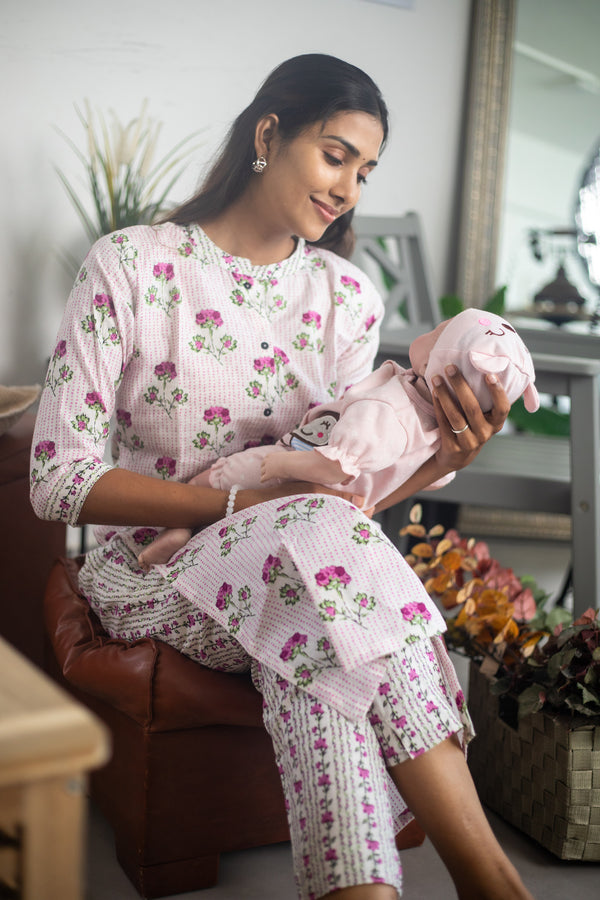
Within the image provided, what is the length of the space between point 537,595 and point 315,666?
103 cm

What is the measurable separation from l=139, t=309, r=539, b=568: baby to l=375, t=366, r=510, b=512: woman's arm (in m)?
0.02

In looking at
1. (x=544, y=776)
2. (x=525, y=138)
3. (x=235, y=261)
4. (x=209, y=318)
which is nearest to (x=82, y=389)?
(x=209, y=318)

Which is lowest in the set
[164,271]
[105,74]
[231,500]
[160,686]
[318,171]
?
[160,686]

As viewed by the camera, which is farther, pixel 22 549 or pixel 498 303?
pixel 498 303

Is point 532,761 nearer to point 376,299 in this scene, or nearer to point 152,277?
point 376,299

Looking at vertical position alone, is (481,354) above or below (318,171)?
below

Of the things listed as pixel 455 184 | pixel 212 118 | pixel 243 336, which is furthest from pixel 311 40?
pixel 243 336

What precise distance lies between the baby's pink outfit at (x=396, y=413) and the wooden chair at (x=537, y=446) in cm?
61

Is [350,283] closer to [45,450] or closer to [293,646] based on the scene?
[45,450]

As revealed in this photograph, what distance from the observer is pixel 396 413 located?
4.42ft

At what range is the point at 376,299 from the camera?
5.68ft

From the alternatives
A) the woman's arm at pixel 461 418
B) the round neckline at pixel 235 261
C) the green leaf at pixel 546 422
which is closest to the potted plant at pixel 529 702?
the woman's arm at pixel 461 418

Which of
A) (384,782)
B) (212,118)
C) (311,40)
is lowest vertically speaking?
(384,782)

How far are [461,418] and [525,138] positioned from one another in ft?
8.65
